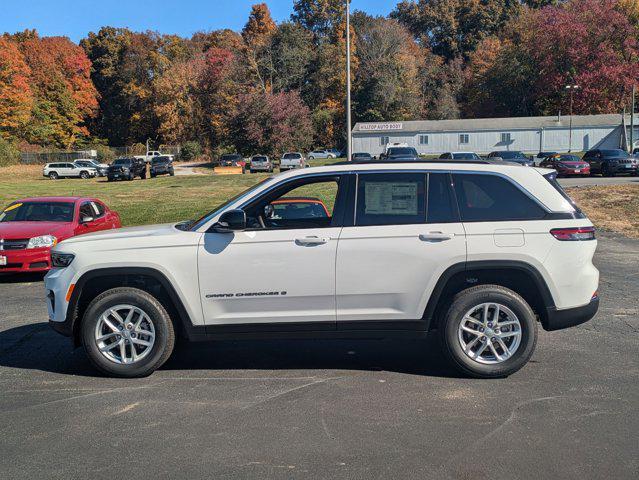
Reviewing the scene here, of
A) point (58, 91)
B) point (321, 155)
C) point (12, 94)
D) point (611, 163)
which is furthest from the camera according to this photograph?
point (58, 91)

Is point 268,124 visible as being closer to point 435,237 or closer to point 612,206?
point 612,206

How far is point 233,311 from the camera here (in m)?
5.53

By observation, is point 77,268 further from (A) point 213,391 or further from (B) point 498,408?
(B) point 498,408

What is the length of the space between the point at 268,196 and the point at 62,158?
71.8 m

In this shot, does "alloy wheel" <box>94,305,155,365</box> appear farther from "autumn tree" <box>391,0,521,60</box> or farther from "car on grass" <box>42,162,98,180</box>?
"autumn tree" <box>391,0,521,60</box>

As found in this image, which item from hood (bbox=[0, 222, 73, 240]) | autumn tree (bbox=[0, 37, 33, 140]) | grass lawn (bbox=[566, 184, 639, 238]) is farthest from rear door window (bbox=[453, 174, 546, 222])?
autumn tree (bbox=[0, 37, 33, 140])

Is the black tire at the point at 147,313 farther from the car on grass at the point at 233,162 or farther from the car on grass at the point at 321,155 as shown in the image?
the car on grass at the point at 321,155

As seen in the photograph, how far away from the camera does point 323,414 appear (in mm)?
4762

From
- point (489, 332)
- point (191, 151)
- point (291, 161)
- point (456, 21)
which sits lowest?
point (489, 332)

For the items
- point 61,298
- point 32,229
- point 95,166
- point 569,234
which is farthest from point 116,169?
point 569,234

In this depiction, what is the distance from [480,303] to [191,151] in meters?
74.4

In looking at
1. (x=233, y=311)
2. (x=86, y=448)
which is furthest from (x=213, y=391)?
(x=86, y=448)

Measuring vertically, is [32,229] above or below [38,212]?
below

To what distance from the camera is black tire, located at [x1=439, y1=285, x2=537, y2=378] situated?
17.9 ft
